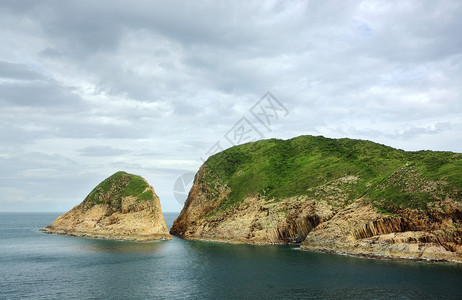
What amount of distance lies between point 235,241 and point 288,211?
2071cm

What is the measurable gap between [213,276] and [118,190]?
86.8m

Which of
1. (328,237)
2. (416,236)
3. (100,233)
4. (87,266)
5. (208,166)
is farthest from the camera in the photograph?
(208,166)

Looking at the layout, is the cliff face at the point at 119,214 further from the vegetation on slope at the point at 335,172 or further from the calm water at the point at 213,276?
the calm water at the point at 213,276

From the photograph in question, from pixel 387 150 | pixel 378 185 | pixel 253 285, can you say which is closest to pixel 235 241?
pixel 378 185

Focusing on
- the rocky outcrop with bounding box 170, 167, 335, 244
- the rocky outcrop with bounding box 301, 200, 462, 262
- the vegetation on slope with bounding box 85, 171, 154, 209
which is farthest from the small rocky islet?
the vegetation on slope with bounding box 85, 171, 154, 209

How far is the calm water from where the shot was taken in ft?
156

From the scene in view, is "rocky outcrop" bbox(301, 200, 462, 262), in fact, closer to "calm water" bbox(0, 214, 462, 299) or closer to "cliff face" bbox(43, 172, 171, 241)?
"calm water" bbox(0, 214, 462, 299)

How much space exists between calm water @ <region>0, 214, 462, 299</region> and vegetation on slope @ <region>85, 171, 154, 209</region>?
4191 centimetres

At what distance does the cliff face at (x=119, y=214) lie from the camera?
115188 millimetres

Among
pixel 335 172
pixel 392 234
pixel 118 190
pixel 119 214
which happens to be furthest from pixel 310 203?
pixel 118 190

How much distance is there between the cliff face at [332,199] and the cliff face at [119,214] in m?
17.1

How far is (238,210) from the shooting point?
392ft

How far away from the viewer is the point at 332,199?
10300cm

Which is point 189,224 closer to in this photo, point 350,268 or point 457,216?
point 350,268
